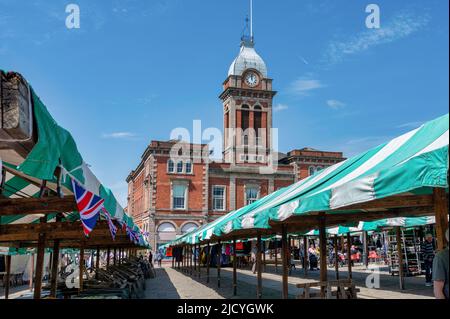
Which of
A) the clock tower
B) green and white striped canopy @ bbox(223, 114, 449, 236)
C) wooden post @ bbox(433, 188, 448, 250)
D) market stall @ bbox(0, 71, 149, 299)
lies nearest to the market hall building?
the clock tower

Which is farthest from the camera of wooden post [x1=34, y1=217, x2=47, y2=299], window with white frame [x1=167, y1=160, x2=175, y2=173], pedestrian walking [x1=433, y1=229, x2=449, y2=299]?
window with white frame [x1=167, y1=160, x2=175, y2=173]

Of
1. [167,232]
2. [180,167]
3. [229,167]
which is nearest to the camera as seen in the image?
[167,232]

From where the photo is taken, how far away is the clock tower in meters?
53.0

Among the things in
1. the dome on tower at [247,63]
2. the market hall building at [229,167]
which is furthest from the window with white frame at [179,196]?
the dome on tower at [247,63]

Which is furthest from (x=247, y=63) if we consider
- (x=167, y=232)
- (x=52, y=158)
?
(x=52, y=158)

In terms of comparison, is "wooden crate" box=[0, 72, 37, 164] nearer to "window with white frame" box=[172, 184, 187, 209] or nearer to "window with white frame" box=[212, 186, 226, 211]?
"window with white frame" box=[172, 184, 187, 209]

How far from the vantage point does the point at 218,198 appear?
162 feet

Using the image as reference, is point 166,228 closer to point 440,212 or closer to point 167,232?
point 167,232

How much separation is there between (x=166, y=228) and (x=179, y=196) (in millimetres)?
3587

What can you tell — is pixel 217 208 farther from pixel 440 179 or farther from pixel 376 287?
pixel 440 179

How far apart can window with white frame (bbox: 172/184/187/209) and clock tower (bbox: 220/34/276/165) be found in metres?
7.32
